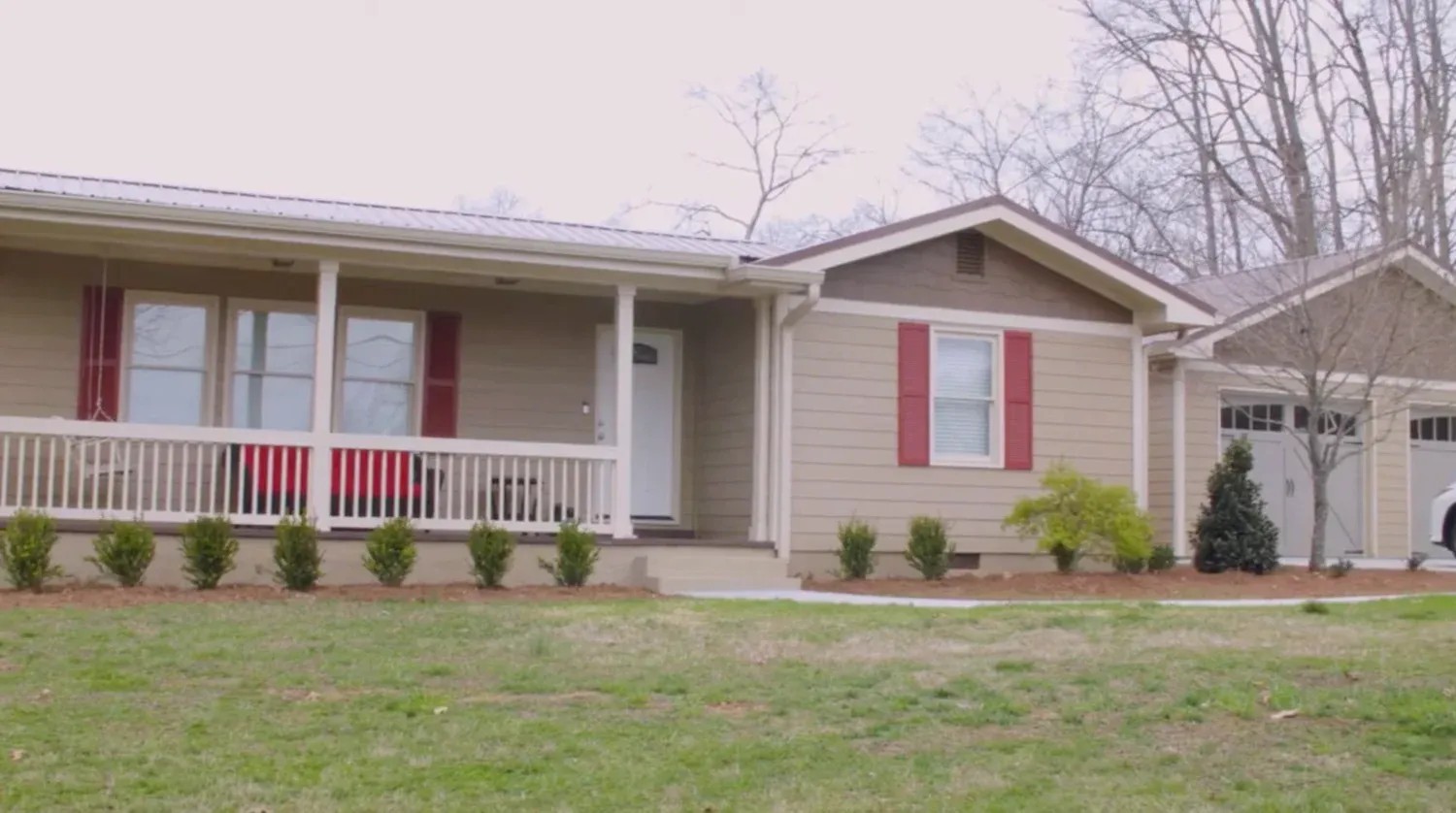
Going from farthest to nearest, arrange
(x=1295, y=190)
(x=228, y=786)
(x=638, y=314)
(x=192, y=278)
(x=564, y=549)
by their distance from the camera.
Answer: (x=1295, y=190)
(x=638, y=314)
(x=192, y=278)
(x=564, y=549)
(x=228, y=786)

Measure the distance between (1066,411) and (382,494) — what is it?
275 inches

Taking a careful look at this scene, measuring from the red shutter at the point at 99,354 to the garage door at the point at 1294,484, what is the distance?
12.5 m

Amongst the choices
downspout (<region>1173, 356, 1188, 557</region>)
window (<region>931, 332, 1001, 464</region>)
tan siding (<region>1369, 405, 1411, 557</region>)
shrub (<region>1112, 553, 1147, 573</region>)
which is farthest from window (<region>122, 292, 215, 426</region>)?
tan siding (<region>1369, 405, 1411, 557</region>)

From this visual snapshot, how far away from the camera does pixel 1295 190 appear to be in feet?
79.7

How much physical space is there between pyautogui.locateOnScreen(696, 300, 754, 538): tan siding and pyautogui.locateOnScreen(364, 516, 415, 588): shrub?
371 centimetres

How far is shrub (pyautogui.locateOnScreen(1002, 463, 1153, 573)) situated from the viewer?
50.5 feet

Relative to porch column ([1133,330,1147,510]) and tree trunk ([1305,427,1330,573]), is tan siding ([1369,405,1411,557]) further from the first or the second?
porch column ([1133,330,1147,510])

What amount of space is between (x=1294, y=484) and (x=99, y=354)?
13.6m

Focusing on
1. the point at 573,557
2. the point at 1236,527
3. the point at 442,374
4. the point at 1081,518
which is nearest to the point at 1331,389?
the point at 1236,527

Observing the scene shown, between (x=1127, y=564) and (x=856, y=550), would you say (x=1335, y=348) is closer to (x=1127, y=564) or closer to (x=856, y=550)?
(x=1127, y=564)

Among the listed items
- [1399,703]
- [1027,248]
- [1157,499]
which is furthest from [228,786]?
[1157,499]

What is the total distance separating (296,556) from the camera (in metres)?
12.8

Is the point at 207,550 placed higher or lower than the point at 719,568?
higher

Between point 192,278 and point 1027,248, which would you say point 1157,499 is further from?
point 192,278
